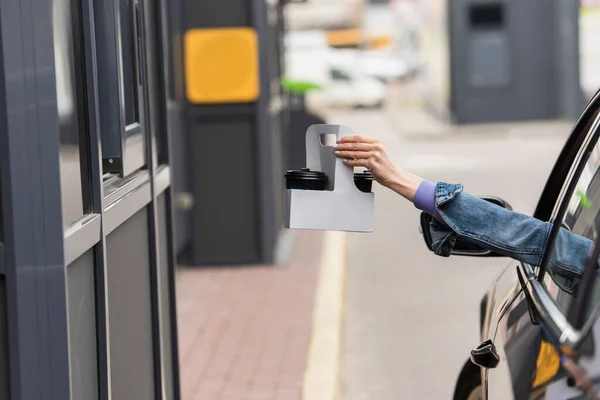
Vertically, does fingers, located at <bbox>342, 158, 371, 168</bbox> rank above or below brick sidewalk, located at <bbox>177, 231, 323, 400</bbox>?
above

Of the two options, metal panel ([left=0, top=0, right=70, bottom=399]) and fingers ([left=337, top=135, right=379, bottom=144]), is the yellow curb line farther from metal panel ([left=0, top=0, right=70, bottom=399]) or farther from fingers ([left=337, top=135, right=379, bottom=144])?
metal panel ([left=0, top=0, right=70, bottom=399])

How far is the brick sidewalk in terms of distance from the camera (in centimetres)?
684

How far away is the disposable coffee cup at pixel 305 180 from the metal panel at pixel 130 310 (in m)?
0.71

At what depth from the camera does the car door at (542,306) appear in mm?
2744

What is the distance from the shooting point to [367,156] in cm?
338

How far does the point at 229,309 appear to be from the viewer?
9.07m

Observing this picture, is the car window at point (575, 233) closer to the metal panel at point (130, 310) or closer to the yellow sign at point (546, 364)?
the yellow sign at point (546, 364)

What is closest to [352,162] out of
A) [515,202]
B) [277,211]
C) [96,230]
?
[96,230]

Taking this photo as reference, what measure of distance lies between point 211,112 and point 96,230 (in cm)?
750

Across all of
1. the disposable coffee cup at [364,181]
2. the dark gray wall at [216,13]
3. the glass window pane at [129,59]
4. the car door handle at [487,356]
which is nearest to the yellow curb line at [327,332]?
the dark gray wall at [216,13]

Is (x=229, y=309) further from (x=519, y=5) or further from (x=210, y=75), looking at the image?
(x=519, y=5)

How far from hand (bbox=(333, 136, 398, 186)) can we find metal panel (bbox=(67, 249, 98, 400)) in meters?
0.79

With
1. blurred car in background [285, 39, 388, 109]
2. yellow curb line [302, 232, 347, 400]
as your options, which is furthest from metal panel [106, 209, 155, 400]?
blurred car in background [285, 39, 388, 109]

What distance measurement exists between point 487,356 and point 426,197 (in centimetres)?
54
